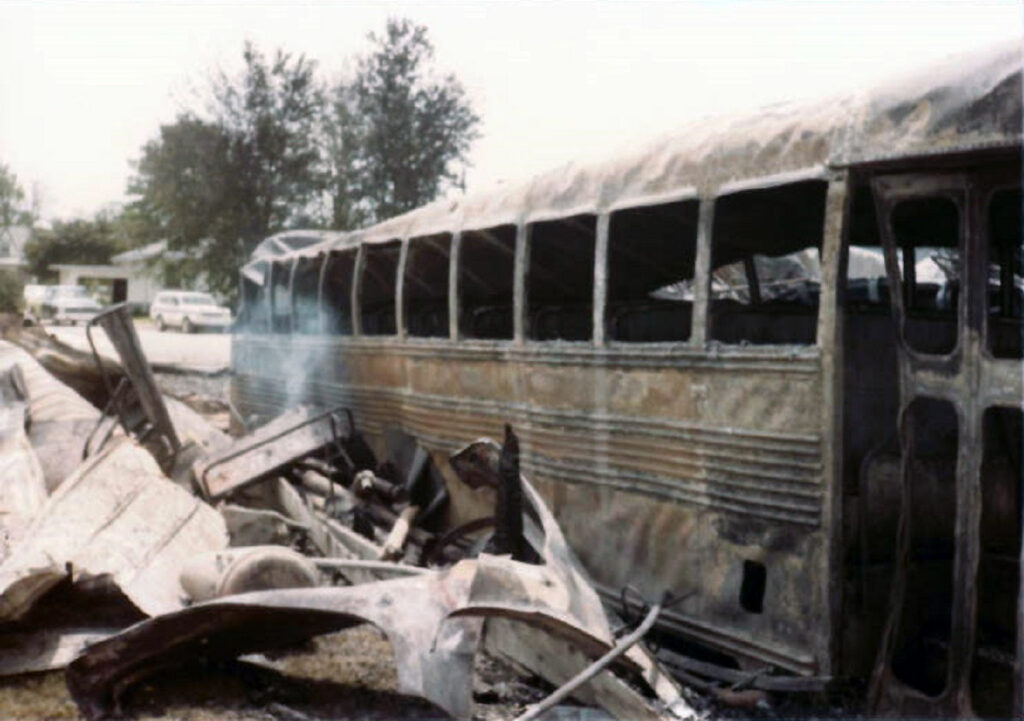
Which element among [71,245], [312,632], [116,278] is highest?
[71,245]

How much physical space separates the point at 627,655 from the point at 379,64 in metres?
23.9

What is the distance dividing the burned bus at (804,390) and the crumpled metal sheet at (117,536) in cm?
210

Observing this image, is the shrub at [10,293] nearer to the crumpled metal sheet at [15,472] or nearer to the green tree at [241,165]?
the crumpled metal sheet at [15,472]

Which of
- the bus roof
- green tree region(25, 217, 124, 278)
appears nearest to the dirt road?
the bus roof

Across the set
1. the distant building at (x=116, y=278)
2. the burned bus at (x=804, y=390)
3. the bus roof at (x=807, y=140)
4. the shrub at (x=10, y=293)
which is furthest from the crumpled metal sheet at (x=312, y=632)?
the distant building at (x=116, y=278)

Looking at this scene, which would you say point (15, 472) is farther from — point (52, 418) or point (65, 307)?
point (65, 307)

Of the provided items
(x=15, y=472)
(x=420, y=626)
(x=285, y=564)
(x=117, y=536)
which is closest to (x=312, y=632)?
(x=285, y=564)

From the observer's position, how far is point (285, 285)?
11.7 m

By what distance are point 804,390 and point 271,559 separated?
281 cm

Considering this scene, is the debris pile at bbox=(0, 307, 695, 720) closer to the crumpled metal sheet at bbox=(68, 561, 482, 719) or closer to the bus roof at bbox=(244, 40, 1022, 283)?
the crumpled metal sheet at bbox=(68, 561, 482, 719)

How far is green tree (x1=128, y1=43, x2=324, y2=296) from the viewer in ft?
99.1

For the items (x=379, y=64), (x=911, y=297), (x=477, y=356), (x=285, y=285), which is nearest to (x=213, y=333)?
(x=379, y=64)

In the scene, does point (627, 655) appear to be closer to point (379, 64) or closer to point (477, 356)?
point (477, 356)

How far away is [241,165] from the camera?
99.9 ft
